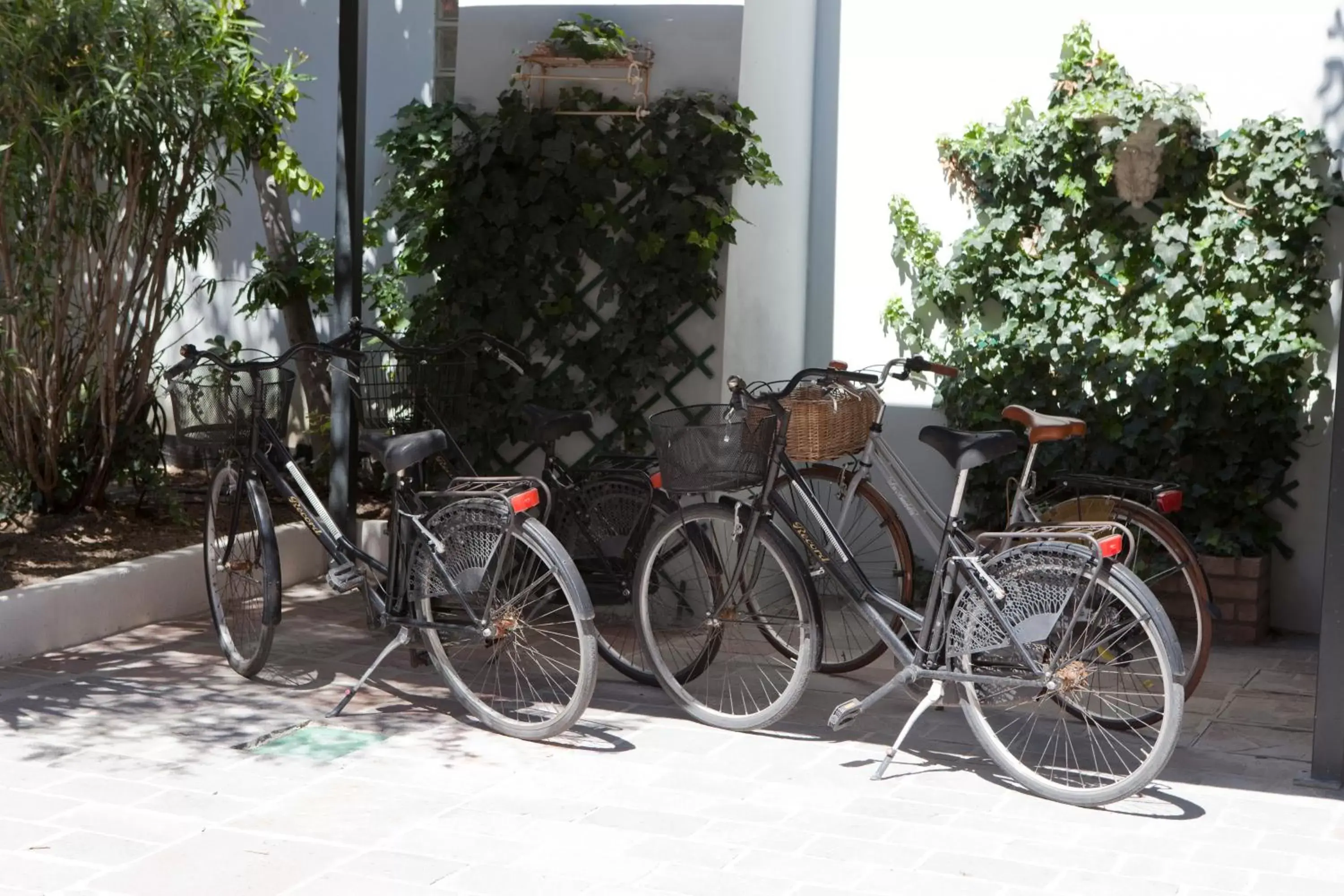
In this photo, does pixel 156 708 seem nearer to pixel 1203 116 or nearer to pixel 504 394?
pixel 504 394

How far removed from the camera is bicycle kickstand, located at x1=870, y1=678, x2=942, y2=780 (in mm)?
3943

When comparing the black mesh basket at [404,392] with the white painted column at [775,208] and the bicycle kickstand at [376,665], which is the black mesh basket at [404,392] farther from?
the white painted column at [775,208]

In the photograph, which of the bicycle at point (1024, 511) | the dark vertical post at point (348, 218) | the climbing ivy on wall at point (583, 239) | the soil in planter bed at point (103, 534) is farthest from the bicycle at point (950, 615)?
the soil in planter bed at point (103, 534)

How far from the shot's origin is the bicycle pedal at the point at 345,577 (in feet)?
14.9

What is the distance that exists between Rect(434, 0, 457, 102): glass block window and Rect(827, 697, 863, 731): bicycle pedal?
4441mm

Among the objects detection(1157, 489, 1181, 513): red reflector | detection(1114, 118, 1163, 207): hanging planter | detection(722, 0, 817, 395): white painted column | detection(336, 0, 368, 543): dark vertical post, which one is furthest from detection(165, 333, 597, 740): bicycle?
detection(1114, 118, 1163, 207): hanging planter

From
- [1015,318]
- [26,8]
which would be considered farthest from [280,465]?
[1015,318]

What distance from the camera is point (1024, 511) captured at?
4371mm

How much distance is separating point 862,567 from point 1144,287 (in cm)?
199

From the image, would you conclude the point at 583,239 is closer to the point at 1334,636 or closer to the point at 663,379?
the point at 663,379

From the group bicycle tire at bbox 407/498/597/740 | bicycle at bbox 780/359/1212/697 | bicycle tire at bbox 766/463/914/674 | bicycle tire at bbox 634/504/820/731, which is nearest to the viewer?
bicycle tire at bbox 407/498/597/740

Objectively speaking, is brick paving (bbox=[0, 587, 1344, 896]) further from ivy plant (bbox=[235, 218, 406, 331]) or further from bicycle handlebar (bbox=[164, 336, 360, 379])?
ivy plant (bbox=[235, 218, 406, 331])

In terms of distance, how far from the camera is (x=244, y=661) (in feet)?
15.8

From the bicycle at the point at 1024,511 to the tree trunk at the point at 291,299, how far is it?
10.5 ft
